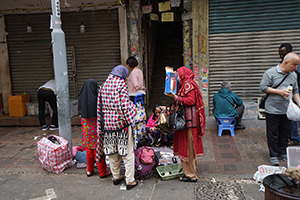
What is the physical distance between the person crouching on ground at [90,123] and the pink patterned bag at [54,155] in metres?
0.55

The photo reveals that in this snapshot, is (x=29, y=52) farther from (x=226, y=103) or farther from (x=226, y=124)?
(x=226, y=124)

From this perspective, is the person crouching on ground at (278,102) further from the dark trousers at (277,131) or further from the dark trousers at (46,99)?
the dark trousers at (46,99)

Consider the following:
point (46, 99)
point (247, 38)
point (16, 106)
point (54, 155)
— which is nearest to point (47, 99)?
point (46, 99)

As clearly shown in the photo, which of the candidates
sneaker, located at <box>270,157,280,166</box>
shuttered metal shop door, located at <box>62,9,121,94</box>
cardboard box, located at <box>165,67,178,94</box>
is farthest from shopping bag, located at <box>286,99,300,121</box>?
shuttered metal shop door, located at <box>62,9,121,94</box>

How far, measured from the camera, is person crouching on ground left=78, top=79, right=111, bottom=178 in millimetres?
3980

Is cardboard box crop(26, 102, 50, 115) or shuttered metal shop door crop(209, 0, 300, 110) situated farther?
cardboard box crop(26, 102, 50, 115)

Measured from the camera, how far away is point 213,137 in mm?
6035

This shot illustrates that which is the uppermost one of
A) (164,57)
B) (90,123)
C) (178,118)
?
(164,57)

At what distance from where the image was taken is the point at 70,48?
8203 millimetres

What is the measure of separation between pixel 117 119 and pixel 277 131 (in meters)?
2.70

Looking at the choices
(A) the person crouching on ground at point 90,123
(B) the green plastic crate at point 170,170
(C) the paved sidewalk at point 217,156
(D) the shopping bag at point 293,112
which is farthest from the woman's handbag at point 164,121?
(D) the shopping bag at point 293,112

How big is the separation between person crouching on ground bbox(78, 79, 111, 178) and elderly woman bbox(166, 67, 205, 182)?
1.22 m

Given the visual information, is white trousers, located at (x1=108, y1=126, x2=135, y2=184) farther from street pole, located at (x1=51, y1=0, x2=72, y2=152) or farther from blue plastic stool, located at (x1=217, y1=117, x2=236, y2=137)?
blue plastic stool, located at (x1=217, y1=117, x2=236, y2=137)

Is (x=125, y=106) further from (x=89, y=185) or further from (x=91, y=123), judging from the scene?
(x=89, y=185)
